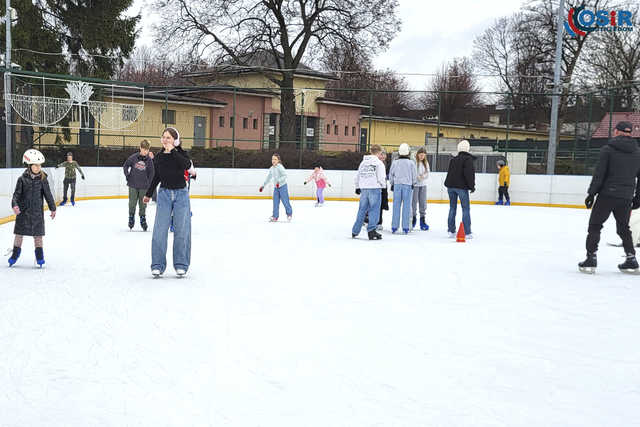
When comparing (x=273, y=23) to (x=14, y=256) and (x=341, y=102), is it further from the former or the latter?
(x=14, y=256)

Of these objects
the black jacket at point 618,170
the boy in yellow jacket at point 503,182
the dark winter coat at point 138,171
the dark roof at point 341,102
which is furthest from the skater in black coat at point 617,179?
the dark roof at point 341,102

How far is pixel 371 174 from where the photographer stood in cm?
1077

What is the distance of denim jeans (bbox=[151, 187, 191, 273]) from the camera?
273 inches

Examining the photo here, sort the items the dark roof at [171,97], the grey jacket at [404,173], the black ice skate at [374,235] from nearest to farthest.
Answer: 1. the black ice skate at [374,235]
2. the grey jacket at [404,173]
3. the dark roof at [171,97]

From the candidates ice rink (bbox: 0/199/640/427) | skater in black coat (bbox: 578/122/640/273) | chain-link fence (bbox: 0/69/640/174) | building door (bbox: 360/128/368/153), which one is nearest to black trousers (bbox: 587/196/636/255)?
skater in black coat (bbox: 578/122/640/273)

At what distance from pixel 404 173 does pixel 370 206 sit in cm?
121

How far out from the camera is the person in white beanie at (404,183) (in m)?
11.8

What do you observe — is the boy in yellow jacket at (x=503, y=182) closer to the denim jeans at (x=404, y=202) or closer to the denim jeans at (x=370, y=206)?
the denim jeans at (x=404, y=202)

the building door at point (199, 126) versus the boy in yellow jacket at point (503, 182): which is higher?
the building door at point (199, 126)

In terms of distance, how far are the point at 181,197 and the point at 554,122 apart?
18.5 m

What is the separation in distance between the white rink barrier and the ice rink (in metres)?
11.6

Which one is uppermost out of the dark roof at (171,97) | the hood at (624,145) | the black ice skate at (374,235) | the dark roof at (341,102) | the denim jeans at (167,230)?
the dark roof at (341,102)

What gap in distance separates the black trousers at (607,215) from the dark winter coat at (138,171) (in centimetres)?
691

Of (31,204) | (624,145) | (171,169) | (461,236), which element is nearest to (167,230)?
(171,169)
